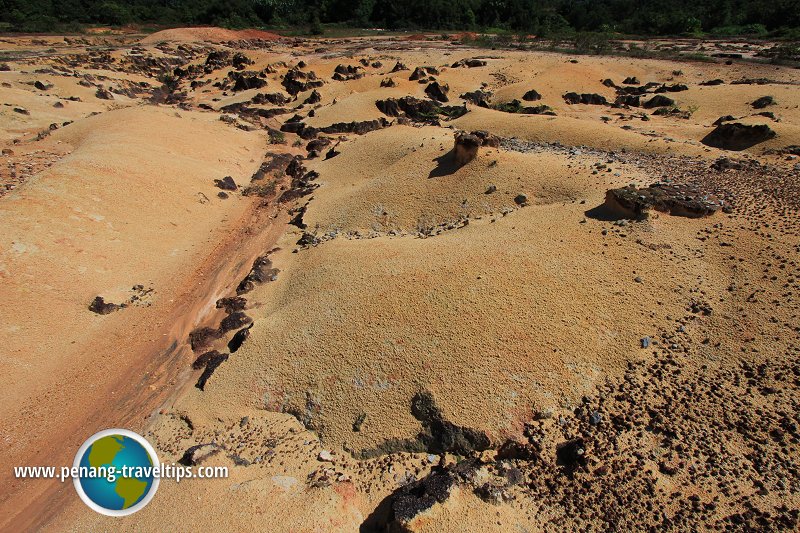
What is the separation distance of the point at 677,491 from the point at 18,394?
11.6 m

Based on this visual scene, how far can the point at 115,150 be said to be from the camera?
646 inches

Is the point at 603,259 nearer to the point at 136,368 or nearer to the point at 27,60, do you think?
the point at 136,368

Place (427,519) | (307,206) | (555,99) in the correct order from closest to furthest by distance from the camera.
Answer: (427,519) < (307,206) < (555,99)

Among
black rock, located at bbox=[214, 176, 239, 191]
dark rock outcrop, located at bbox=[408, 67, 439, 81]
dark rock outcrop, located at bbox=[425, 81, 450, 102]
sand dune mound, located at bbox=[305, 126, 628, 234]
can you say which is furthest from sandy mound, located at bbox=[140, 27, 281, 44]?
sand dune mound, located at bbox=[305, 126, 628, 234]

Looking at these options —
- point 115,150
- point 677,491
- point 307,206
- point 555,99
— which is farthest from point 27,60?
point 677,491

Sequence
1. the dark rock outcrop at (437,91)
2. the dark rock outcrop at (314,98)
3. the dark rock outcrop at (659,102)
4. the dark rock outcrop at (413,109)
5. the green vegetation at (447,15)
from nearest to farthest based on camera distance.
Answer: the dark rock outcrop at (659,102) < the dark rock outcrop at (413,109) < the dark rock outcrop at (437,91) < the dark rock outcrop at (314,98) < the green vegetation at (447,15)

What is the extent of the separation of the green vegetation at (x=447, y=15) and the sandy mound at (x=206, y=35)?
6360 millimetres

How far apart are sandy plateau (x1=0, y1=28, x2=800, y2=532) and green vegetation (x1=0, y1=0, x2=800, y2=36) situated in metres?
40.6

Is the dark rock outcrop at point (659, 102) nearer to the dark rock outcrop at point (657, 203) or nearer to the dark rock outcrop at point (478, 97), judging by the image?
the dark rock outcrop at point (478, 97)

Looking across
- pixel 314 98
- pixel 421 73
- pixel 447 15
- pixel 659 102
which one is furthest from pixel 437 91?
pixel 447 15

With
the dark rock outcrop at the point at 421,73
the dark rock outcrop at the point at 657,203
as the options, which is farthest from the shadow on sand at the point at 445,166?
the dark rock outcrop at the point at 421,73

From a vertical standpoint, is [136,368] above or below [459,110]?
below

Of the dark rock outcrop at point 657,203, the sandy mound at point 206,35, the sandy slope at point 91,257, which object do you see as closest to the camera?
the sandy slope at point 91,257

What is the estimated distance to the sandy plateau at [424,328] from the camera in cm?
576
